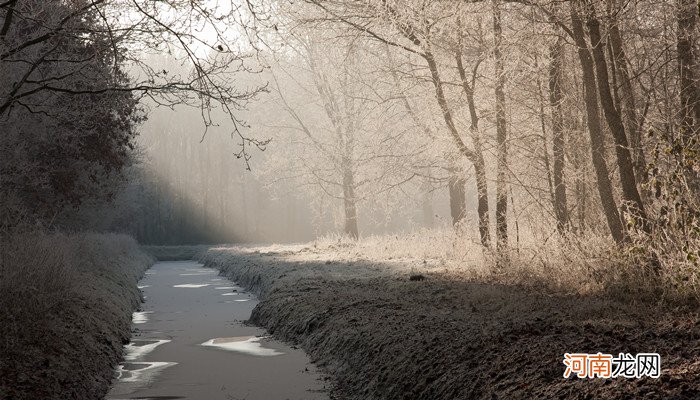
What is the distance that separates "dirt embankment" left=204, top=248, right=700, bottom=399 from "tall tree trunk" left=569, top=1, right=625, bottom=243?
1.47 metres

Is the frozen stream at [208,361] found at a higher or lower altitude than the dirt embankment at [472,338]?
lower

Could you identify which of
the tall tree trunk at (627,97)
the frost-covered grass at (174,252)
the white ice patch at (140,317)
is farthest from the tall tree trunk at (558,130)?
the frost-covered grass at (174,252)

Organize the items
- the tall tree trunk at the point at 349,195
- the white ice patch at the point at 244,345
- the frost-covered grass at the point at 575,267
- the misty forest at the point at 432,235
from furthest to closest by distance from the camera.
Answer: the tall tree trunk at the point at 349,195
the white ice patch at the point at 244,345
the frost-covered grass at the point at 575,267
the misty forest at the point at 432,235

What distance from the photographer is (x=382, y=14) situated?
51.8 ft

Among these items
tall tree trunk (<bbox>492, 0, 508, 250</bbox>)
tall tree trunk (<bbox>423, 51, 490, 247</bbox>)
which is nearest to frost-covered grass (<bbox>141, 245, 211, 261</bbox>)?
tall tree trunk (<bbox>423, 51, 490, 247</bbox>)

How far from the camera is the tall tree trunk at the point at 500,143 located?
1522cm

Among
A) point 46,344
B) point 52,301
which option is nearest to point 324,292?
point 52,301

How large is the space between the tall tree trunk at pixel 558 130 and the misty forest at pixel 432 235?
0.06 m

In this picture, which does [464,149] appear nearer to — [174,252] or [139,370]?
[139,370]

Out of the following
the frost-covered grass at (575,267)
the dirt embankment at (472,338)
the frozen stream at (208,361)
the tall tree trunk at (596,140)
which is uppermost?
the tall tree trunk at (596,140)

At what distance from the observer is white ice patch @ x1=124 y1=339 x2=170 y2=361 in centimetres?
1223

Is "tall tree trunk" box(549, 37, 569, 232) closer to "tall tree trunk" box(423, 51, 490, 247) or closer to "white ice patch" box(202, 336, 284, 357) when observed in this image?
"tall tree trunk" box(423, 51, 490, 247)

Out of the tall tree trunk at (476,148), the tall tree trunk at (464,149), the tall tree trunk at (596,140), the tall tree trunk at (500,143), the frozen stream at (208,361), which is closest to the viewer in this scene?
the frozen stream at (208,361)

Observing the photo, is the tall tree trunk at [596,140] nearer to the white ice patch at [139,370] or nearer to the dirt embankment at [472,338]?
the dirt embankment at [472,338]
